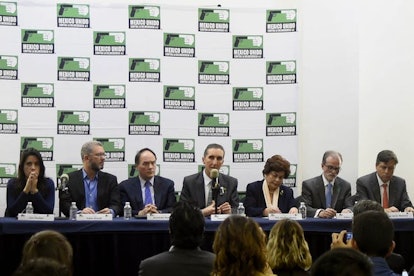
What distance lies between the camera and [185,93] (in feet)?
26.9

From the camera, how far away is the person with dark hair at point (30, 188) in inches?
255

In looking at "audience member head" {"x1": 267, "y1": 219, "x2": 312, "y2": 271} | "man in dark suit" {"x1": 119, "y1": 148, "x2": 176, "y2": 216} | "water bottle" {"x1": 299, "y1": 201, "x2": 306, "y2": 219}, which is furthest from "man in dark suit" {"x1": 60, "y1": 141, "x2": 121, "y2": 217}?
"audience member head" {"x1": 267, "y1": 219, "x2": 312, "y2": 271}

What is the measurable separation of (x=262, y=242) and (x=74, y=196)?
404 cm

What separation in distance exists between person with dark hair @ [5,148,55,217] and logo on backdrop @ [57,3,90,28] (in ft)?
6.27

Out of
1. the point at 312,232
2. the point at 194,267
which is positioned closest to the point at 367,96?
the point at 312,232

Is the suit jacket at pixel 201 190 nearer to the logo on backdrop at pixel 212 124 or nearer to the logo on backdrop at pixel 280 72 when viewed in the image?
the logo on backdrop at pixel 212 124

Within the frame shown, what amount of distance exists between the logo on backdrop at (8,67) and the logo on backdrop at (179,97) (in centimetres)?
162

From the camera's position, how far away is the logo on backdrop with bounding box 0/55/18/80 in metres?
7.83

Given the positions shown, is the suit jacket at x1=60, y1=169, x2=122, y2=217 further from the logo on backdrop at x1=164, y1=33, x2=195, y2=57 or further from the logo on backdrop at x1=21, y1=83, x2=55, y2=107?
the logo on backdrop at x1=164, y1=33, x2=195, y2=57

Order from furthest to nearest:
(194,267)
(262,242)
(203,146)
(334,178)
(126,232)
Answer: (203,146), (334,178), (126,232), (194,267), (262,242)

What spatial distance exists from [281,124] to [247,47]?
3.12 feet

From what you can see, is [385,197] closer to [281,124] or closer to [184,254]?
[281,124]

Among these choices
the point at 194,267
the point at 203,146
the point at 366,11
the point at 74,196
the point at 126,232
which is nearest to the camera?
the point at 194,267

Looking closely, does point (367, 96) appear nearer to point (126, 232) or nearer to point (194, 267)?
point (126, 232)
